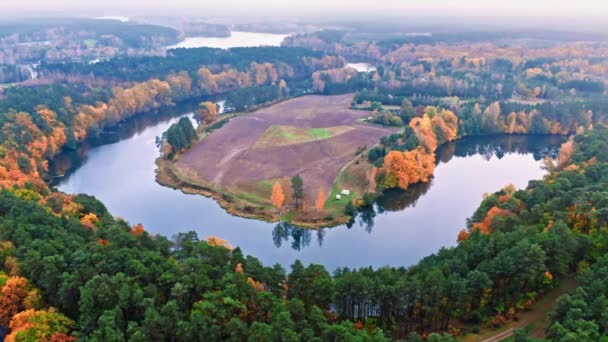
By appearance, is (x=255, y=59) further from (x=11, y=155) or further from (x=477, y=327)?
(x=477, y=327)

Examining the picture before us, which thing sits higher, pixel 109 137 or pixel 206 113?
pixel 206 113

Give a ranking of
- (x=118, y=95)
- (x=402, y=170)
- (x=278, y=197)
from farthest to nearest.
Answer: (x=118, y=95) → (x=402, y=170) → (x=278, y=197)

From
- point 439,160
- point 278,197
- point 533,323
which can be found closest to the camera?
point 533,323

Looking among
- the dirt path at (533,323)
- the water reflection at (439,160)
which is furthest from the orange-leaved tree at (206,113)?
the dirt path at (533,323)

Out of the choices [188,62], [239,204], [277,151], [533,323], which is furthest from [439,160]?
[188,62]

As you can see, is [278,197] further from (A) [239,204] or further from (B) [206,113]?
(B) [206,113]

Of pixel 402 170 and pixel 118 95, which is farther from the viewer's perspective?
pixel 118 95

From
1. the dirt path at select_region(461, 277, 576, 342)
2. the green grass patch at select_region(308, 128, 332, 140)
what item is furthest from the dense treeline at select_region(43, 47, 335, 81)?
the dirt path at select_region(461, 277, 576, 342)
